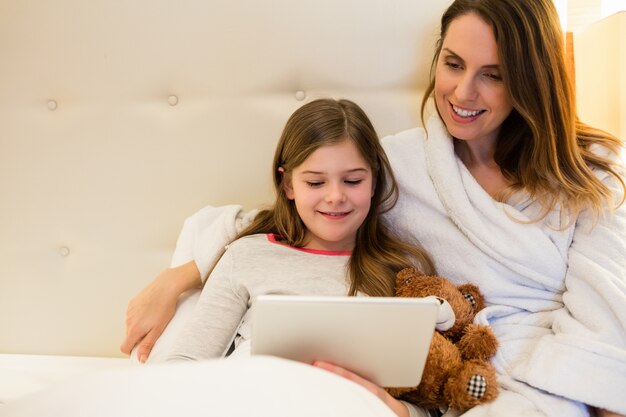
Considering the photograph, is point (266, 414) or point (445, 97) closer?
point (266, 414)

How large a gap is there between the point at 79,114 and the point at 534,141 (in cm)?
104

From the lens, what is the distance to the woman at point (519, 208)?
1162 millimetres

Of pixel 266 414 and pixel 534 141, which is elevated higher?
pixel 534 141

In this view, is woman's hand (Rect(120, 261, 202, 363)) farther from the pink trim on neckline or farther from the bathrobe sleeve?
the bathrobe sleeve

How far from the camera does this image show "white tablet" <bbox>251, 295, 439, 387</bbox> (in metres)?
0.86

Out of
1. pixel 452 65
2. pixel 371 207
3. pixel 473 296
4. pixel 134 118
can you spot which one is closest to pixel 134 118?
pixel 134 118

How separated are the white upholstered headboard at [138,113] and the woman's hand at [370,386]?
0.68 m

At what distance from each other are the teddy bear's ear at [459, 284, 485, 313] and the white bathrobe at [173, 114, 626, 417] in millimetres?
22

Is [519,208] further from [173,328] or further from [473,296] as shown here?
[173,328]

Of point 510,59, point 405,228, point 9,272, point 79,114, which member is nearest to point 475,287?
point 405,228

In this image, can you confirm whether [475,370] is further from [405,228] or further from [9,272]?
[9,272]

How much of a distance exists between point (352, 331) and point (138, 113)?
0.90m

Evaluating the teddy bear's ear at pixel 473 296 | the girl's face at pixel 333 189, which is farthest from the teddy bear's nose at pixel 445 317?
the girl's face at pixel 333 189

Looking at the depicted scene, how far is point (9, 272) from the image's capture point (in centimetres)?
161
